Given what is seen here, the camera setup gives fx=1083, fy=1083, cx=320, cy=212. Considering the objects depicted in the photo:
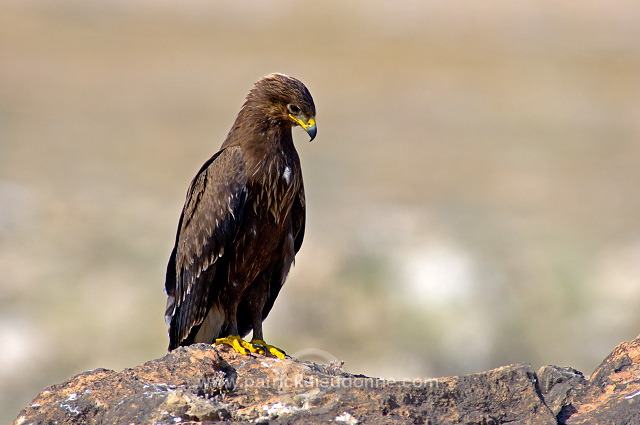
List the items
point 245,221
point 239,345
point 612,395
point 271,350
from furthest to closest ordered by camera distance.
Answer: point 245,221 < point 271,350 < point 239,345 < point 612,395

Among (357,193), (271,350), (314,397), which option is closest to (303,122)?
(271,350)

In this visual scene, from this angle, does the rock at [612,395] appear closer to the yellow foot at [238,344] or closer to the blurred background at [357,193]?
the yellow foot at [238,344]

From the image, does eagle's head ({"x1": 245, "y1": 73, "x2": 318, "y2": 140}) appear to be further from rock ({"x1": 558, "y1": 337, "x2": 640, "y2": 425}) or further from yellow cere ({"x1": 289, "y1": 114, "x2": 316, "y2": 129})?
rock ({"x1": 558, "y1": 337, "x2": 640, "y2": 425})

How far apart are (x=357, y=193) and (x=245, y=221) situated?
46.6ft

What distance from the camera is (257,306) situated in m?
7.98

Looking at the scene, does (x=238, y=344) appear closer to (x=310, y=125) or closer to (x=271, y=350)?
(x=271, y=350)

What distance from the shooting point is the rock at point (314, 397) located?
5406mm

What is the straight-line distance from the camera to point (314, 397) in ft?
18.2

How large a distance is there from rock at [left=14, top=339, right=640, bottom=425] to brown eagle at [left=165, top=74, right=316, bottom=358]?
1.50 meters

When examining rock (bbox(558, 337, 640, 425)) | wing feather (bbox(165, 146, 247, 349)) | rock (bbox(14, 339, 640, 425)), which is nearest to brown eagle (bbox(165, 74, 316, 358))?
wing feather (bbox(165, 146, 247, 349))

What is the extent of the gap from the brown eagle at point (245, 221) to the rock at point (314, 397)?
1497 millimetres

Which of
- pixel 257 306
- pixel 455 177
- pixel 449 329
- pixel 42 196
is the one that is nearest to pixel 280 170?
pixel 257 306

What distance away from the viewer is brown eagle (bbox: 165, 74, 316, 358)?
7.66m

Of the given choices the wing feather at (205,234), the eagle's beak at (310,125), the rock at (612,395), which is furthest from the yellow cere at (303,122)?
the rock at (612,395)
